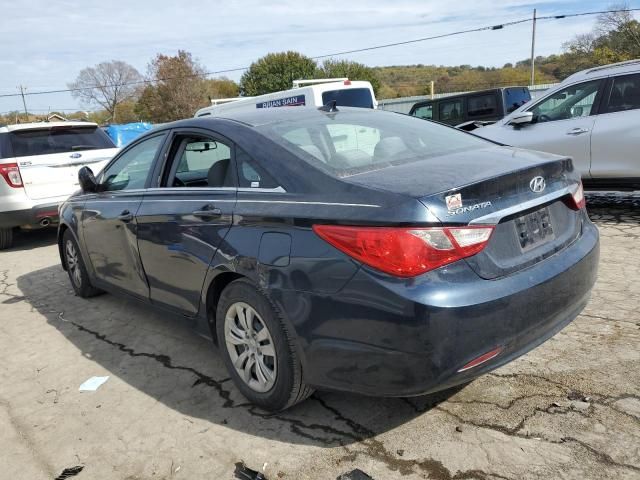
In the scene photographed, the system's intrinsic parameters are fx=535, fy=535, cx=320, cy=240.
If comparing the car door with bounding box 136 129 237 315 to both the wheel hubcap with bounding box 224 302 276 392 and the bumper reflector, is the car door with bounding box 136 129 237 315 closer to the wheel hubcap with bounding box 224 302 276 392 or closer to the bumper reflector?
the wheel hubcap with bounding box 224 302 276 392

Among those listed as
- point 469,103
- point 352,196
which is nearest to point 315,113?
point 352,196

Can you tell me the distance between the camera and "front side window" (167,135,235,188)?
10.3 feet

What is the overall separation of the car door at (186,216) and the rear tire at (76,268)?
5.63 ft

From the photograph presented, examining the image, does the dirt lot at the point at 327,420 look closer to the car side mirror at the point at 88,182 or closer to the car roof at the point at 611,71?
the car side mirror at the point at 88,182

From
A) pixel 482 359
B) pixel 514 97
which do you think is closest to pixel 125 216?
pixel 482 359

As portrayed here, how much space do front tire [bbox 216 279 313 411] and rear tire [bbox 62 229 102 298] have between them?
102 inches

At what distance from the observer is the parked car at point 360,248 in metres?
2.20

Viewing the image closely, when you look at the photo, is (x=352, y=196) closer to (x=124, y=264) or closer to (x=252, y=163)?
(x=252, y=163)

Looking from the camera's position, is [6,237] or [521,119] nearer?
[521,119]

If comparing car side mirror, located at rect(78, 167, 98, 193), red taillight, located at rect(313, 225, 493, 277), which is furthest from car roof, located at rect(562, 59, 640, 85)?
car side mirror, located at rect(78, 167, 98, 193)

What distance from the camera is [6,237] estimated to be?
8070mm

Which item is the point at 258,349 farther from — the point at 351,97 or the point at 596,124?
the point at 351,97

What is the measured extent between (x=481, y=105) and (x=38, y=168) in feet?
33.0

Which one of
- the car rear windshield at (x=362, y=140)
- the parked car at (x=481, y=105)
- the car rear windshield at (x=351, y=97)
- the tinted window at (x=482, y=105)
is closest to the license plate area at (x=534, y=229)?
the car rear windshield at (x=362, y=140)
